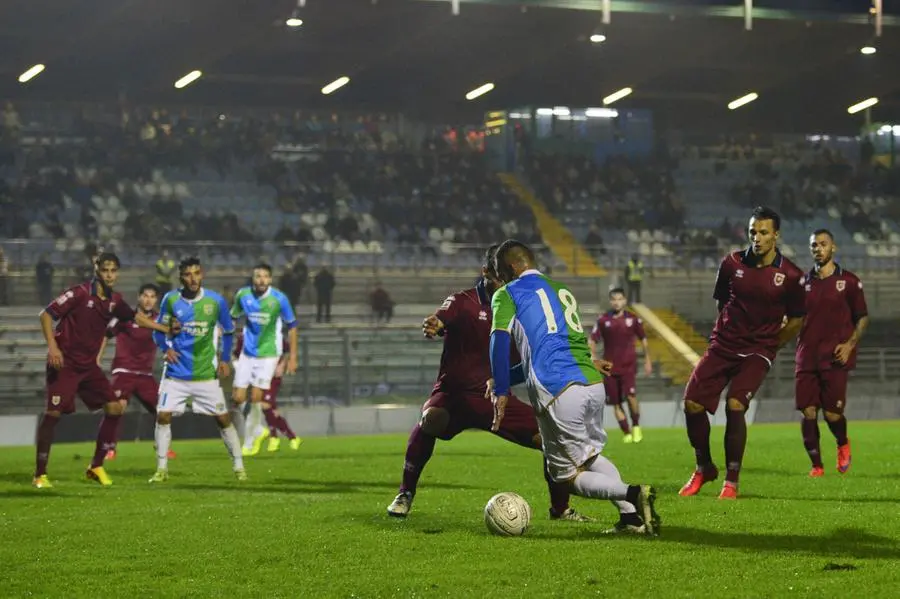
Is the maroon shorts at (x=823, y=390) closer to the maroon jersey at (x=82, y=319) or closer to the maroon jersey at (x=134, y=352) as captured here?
the maroon jersey at (x=82, y=319)

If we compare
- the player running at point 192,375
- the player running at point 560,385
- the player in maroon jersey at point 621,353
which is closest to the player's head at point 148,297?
the player running at point 192,375

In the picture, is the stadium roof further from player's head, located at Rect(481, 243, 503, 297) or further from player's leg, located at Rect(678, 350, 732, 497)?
player's head, located at Rect(481, 243, 503, 297)

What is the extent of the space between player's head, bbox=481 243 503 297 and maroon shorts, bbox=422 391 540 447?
0.77 m

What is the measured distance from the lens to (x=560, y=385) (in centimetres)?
866

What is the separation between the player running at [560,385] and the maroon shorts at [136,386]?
37.6 ft

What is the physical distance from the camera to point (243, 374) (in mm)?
19734

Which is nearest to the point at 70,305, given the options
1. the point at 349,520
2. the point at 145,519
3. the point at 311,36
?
the point at 145,519

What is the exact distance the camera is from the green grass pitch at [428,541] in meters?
7.13

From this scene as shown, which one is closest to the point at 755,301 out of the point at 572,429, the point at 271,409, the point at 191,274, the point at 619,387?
the point at 572,429

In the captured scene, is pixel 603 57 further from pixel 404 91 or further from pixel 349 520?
pixel 349 520

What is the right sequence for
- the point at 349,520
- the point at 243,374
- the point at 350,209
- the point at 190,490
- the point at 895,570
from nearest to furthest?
1. the point at 895,570
2. the point at 349,520
3. the point at 190,490
4. the point at 243,374
5. the point at 350,209

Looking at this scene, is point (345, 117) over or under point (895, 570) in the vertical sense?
over

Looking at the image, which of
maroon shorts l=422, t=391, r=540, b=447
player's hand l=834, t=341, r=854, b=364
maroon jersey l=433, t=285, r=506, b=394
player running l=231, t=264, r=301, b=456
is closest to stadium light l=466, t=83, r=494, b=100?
player running l=231, t=264, r=301, b=456

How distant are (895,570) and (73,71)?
35.4 meters
